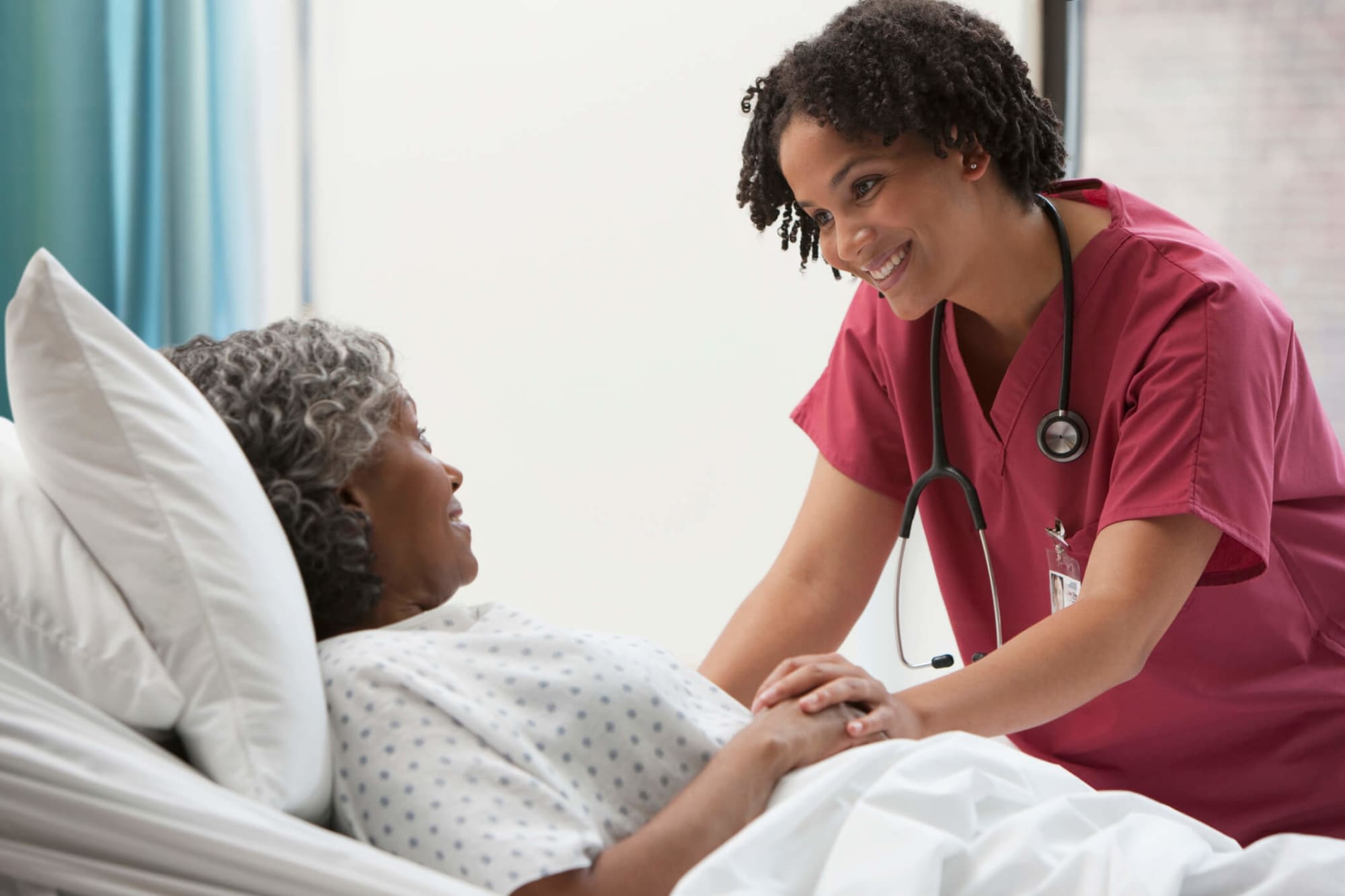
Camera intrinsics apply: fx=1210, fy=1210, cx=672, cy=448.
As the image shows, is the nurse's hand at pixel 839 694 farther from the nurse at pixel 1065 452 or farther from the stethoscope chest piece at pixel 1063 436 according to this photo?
the stethoscope chest piece at pixel 1063 436

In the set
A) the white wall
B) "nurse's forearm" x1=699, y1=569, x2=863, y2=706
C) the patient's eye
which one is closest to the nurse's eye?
the patient's eye

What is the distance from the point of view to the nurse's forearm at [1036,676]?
1.12 m

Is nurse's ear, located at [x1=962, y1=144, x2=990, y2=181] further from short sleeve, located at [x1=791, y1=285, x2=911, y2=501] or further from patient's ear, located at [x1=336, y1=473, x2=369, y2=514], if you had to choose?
patient's ear, located at [x1=336, y1=473, x2=369, y2=514]

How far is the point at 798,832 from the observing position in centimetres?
90

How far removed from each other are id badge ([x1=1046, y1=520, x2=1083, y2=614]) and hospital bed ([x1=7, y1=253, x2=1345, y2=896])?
0.41m

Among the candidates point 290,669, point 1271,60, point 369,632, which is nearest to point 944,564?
point 369,632

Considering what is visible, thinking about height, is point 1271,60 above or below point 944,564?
above

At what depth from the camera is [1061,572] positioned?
135cm

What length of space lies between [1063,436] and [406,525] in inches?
28.2

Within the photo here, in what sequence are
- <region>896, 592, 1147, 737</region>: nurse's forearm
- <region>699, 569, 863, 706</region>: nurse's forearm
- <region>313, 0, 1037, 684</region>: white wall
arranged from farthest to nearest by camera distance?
1. <region>313, 0, 1037, 684</region>: white wall
2. <region>699, 569, 863, 706</region>: nurse's forearm
3. <region>896, 592, 1147, 737</region>: nurse's forearm

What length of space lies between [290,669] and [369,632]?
147mm

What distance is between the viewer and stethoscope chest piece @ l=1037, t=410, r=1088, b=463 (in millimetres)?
1328

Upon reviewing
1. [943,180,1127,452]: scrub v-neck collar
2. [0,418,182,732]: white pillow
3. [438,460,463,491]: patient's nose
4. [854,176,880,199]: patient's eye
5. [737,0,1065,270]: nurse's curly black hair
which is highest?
[737,0,1065,270]: nurse's curly black hair

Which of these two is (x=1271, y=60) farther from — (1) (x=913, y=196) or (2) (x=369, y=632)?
(2) (x=369, y=632)
